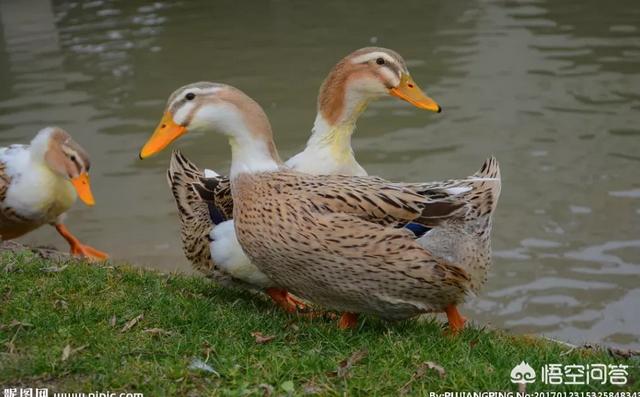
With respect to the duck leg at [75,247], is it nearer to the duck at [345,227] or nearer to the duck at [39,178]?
the duck at [39,178]

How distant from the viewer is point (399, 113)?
1212 centimetres

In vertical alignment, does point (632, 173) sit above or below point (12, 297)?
below

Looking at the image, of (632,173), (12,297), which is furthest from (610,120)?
(12,297)

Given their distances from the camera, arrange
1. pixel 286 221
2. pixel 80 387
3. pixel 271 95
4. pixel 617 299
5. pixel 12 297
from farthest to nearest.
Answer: pixel 271 95 → pixel 617 299 → pixel 12 297 → pixel 286 221 → pixel 80 387

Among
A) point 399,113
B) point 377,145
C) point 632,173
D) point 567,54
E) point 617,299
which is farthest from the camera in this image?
point 567,54

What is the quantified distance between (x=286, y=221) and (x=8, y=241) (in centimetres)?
396

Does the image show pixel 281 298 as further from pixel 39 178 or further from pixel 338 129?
pixel 39 178

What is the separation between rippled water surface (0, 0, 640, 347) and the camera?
816 centimetres

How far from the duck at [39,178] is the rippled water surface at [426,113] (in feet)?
4.76


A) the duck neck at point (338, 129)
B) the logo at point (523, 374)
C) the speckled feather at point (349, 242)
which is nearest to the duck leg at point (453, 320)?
the speckled feather at point (349, 242)

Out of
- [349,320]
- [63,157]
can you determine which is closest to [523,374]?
[349,320]

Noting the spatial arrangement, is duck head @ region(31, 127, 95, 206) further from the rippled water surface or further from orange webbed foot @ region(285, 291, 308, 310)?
orange webbed foot @ region(285, 291, 308, 310)

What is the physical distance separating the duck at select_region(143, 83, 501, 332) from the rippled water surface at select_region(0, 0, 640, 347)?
103 inches

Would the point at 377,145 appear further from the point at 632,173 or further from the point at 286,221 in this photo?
the point at 286,221
